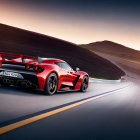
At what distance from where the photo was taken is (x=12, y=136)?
3818 mm

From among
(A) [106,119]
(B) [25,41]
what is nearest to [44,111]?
(A) [106,119]

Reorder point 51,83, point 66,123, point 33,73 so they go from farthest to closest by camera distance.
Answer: point 51,83, point 33,73, point 66,123

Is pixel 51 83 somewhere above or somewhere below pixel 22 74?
below

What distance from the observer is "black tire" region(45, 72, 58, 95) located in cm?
836

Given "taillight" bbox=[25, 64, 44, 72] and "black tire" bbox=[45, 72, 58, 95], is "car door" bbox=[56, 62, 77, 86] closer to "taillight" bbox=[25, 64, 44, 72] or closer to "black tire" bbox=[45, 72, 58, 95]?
"black tire" bbox=[45, 72, 58, 95]

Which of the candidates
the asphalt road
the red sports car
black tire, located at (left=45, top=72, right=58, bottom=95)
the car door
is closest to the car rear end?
the red sports car

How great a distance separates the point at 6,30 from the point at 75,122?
5859 cm

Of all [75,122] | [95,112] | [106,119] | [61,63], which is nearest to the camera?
[75,122]

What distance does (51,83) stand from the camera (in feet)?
28.4

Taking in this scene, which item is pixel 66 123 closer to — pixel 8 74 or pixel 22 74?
pixel 22 74

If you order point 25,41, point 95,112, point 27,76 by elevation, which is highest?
point 25,41

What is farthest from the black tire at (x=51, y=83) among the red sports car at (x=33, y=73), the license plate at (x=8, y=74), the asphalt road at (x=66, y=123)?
the asphalt road at (x=66, y=123)

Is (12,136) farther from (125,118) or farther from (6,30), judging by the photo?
(6,30)

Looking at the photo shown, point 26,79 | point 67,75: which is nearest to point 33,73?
point 26,79
